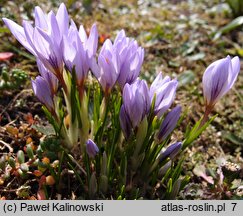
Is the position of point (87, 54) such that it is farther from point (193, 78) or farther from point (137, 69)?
point (193, 78)

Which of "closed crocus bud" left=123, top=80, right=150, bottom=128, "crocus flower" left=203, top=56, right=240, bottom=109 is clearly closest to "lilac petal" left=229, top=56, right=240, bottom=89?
"crocus flower" left=203, top=56, right=240, bottom=109

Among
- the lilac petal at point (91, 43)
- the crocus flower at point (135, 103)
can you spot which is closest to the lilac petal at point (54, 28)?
the lilac petal at point (91, 43)

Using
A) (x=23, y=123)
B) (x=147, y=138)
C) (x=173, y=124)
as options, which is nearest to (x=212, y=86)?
(x=173, y=124)

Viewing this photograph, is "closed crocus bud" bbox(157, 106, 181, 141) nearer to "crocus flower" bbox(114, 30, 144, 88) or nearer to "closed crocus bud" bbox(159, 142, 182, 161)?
"closed crocus bud" bbox(159, 142, 182, 161)

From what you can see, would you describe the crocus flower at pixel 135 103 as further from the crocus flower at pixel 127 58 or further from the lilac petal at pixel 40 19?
the lilac petal at pixel 40 19

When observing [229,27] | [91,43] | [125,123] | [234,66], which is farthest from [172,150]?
[229,27]
